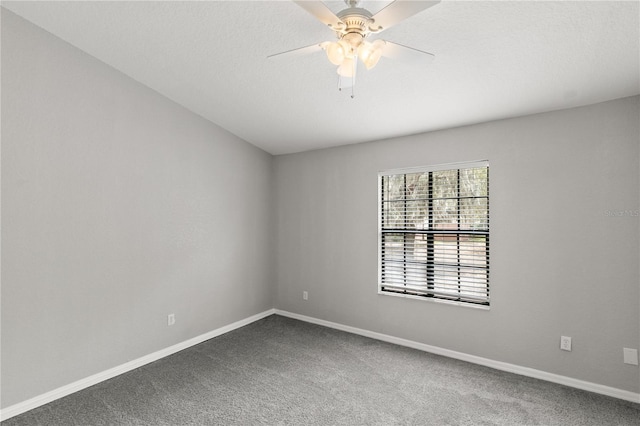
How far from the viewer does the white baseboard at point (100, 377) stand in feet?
7.97

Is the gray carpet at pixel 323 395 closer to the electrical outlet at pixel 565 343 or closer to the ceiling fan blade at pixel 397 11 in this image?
the electrical outlet at pixel 565 343

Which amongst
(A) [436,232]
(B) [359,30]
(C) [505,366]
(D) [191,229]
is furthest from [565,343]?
(D) [191,229]

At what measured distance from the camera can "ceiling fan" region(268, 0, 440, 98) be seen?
4.95 feet

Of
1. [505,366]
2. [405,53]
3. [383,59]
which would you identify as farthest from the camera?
[505,366]

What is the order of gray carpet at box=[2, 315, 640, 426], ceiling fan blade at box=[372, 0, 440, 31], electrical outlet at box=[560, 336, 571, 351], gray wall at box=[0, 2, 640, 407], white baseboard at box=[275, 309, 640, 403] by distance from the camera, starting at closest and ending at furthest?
ceiling fan blade at box=[372, 0, 440, 31] < gray carpet at box=[2, 315, 640, 426] < gray wall at box=[0, 2, 640, 407] < white baseboard at box=[275, 309, 640, 403] < electrical outlet at box=[560, 336, 571, 351]

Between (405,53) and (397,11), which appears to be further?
(405,53)

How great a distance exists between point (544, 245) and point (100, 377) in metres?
4.07

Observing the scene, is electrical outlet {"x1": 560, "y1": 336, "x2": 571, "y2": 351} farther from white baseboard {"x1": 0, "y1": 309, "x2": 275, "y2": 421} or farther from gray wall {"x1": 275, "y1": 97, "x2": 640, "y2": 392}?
white baseboard {"x1": 0, "y1": 309, "x2": 275, "y2": 421}

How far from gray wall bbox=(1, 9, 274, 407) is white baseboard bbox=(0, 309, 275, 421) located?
52mm

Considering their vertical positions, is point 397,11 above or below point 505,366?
above

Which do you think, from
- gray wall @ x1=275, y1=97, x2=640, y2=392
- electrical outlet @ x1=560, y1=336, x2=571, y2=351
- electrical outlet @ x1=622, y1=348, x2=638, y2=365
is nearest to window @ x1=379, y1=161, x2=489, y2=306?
gray wall @ x1=275, y1=97, x2=640, y2=392

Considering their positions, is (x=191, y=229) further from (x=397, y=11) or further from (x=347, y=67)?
(x=397, y=11)

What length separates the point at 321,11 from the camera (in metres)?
1.57

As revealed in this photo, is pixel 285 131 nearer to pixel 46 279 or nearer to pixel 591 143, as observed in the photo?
pixel 46 279
